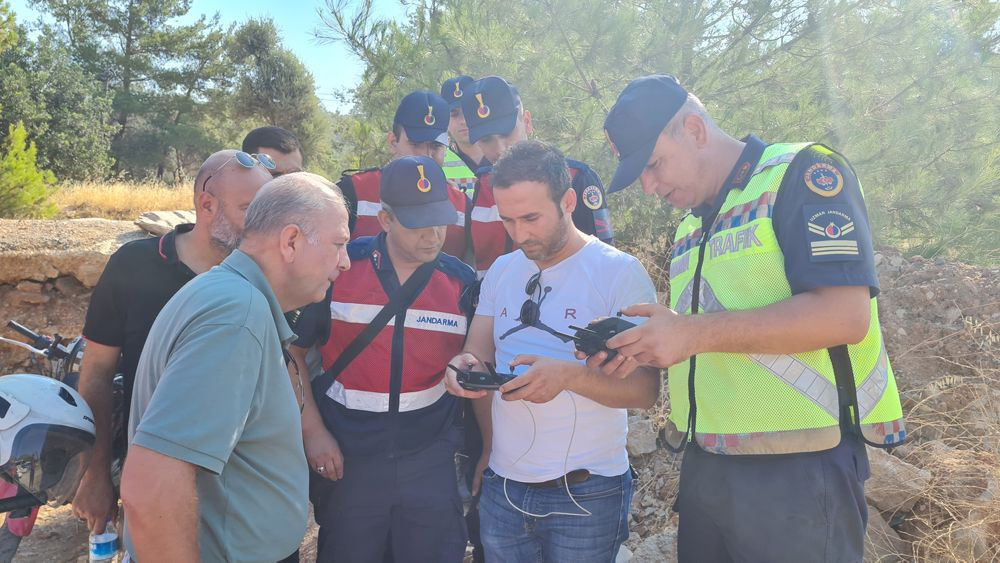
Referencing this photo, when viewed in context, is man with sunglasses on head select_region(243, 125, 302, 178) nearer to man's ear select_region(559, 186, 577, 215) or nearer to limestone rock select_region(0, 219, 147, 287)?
man's ear select_region(559, 186, 577, 215)

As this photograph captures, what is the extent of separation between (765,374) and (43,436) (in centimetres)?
221

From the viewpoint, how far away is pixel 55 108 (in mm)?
17234

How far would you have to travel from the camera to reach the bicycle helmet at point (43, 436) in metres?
2.00

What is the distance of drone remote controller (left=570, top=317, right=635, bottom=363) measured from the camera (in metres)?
1.86

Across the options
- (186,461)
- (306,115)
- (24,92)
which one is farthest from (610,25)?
(306,115)

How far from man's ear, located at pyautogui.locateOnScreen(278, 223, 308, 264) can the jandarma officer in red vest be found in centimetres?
152

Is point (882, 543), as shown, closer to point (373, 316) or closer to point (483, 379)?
point (483, 379)

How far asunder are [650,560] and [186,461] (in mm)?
2515

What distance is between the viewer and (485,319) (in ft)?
7.89

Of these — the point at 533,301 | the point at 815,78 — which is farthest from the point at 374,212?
the point at 815,78

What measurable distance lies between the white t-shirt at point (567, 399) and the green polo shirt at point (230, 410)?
0.78 m

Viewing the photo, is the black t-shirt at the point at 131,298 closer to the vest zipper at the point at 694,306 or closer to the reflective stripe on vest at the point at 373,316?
the reflective stripe on vest at the point at 373,316

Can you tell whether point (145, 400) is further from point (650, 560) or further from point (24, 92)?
point (24, 92)

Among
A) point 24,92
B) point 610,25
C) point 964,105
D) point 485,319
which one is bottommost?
point 485,319
